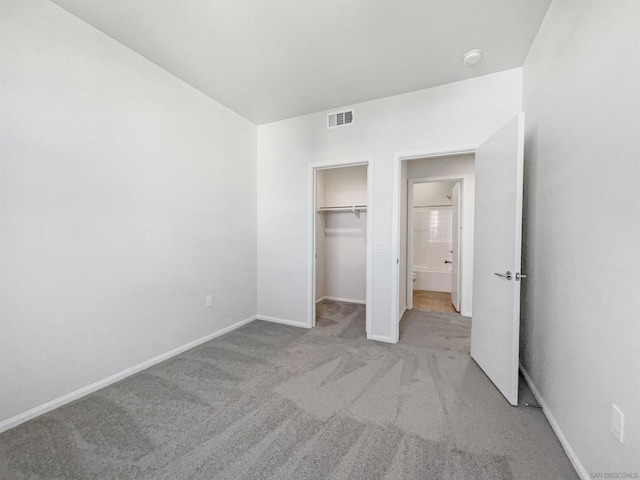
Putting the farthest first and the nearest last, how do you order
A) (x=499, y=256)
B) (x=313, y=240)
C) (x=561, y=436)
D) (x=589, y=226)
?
(x=313, y=240)
(x=499, y=256)
(x=561, y=436)
(x=589, y=226)

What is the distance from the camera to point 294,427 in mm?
1587

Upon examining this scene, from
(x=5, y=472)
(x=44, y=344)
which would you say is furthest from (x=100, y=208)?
(x=5, y=472)

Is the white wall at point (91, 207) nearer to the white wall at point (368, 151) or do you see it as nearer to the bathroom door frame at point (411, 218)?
the white wall at point (368, 151)

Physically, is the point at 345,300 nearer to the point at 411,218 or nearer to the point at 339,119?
the point at 411,218

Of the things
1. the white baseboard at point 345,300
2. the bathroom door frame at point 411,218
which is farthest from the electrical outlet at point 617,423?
the white baseboard at point 345,300

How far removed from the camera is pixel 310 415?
169cm

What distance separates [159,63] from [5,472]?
9.60ft

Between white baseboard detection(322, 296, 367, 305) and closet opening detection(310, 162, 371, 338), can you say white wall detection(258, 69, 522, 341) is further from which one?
white baseboard detection(322, 296, 367, 305)

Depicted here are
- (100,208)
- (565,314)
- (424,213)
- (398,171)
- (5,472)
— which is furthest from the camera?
(424,213)

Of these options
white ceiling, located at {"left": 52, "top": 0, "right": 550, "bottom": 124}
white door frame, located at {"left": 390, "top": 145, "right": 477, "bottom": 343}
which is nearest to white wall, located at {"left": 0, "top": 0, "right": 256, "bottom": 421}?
white ceiling, located at {"left": 52, "top": 0, "right": 550, "bottom": 124}

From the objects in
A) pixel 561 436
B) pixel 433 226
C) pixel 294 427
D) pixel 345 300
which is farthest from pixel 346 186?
pixel 561 436

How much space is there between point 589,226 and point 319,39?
212cm

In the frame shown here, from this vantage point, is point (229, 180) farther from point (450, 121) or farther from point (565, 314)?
point (565, 314)

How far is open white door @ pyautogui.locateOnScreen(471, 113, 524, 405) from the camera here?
178 centimetres
